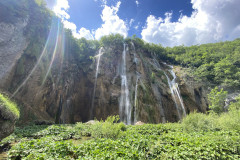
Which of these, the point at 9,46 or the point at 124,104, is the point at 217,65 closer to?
the point at 124,104

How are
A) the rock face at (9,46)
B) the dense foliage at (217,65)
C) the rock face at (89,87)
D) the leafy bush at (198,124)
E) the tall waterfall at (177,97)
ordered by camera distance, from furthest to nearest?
1. the dense foliage at (217,65)
2. the tall waterfall at (177,97)
3. the rock face at (89,87)
4. the rock face at (9,46)
5. the leafy bush at (198,124)

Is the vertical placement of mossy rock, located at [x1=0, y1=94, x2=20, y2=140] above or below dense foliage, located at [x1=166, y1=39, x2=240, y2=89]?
below

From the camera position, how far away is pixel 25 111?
43.3 ft

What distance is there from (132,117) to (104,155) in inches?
648

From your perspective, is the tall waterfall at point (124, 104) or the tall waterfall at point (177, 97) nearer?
the tall waterfall at point (124, 104)

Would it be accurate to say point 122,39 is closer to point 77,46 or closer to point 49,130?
point 77,46

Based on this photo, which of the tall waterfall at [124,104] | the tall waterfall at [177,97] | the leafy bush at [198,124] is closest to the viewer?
the leafy bush at [198,124]

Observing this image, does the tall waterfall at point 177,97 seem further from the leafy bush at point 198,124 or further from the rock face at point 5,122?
the rock face at point 5,122

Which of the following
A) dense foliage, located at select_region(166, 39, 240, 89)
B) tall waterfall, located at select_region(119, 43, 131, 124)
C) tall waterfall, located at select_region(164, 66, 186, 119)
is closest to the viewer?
tall waterfall, located at select_region(119, 43, 131, 124)

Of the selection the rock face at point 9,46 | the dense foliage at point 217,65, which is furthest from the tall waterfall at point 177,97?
the rock face at point 9,46

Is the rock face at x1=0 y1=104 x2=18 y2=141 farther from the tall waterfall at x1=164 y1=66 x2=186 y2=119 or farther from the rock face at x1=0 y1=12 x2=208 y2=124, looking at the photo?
the tall waterfall at x1=164 y1=66 x2=186 y2=119

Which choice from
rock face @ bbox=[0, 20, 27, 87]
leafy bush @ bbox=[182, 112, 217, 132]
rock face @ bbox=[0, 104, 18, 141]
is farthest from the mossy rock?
leafy bush @ bbox=[182, 112, 217, 132]

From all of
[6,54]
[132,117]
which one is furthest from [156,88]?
[6,54]

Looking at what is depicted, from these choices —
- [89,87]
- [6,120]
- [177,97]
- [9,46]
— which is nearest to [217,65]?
[177,97]
